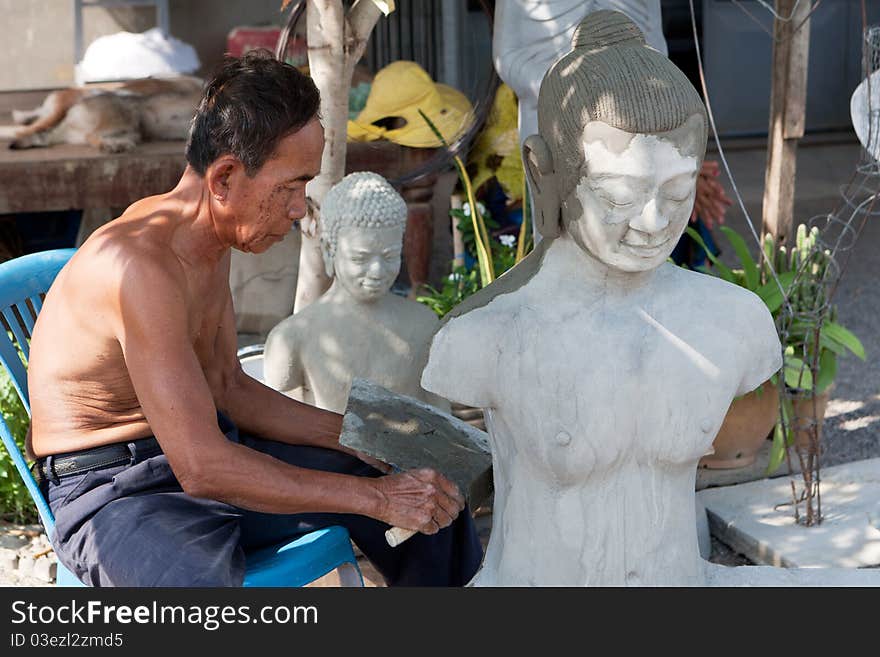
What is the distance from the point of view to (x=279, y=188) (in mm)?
2260

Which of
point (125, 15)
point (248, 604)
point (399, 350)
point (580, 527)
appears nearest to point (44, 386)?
point (248, 604)

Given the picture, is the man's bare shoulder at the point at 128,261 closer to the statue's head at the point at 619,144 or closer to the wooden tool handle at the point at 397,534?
the wooden tool handle at the point at 397,534

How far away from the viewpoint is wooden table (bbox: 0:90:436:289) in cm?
513

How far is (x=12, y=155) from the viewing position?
534cm

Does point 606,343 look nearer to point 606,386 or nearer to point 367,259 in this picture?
point 606,386

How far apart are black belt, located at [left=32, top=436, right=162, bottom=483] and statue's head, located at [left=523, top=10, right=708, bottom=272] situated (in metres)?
0.98

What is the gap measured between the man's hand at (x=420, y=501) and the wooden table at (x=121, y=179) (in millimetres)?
2857

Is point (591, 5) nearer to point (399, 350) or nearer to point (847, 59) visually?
point (399, 350)

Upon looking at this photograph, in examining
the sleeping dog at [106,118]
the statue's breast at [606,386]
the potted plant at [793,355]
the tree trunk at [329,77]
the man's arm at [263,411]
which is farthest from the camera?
the sleeping dog at [106,118]

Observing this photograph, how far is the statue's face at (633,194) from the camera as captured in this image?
1.94 m

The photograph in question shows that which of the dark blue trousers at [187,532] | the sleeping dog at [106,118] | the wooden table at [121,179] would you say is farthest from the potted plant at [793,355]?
the sleeping dog at [106,118]

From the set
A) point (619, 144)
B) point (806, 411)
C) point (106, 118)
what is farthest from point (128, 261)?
point (106, 118)

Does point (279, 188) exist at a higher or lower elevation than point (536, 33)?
lower

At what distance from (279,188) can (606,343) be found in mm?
693
